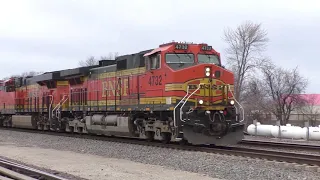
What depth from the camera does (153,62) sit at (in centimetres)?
1566

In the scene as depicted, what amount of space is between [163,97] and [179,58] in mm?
1588

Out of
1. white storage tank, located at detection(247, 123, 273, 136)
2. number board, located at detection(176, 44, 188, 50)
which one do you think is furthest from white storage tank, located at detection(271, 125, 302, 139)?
number board, located at detection(176, 44, 188, 50)

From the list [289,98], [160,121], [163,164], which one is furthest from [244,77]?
[163,164]

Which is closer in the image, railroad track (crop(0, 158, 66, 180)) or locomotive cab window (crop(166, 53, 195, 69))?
railroad track (crop(0, 158, 66, 180))

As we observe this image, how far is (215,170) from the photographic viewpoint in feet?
32.8

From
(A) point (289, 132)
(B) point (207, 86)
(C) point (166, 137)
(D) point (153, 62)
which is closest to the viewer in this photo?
(B) point (207, 86)

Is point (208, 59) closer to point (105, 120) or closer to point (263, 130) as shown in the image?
point (105, 120)

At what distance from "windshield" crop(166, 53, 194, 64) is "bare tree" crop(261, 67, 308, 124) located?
130 ft

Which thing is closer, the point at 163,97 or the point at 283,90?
the point at 163,97

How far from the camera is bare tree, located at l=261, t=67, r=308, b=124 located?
179 feet

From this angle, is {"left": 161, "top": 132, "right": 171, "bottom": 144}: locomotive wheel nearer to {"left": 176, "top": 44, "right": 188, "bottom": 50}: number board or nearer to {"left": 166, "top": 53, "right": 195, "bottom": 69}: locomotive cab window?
{"left": 166, "top": 53, "right": 195, "bottom": 69}: locomotive cab window

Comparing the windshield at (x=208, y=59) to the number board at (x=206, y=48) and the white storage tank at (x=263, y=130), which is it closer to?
the number board at (x=206, y=48)

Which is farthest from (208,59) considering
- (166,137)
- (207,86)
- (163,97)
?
(166,137)

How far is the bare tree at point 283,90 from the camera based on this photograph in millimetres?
54519
